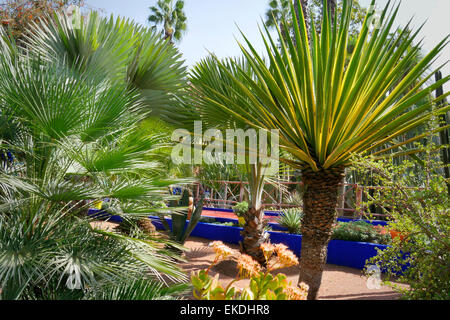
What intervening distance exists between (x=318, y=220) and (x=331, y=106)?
122 cm

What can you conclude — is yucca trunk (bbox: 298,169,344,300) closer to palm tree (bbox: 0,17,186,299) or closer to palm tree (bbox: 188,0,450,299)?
palm tree (bbox: 188,0,450,299)

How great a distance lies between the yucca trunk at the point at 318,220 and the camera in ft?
10.9

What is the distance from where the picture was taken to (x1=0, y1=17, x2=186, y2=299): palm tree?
2.15 m

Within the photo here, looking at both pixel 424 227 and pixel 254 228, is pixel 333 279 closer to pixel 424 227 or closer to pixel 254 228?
pixel 254 228

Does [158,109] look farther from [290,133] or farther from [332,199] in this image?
[332,199]

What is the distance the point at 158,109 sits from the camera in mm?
4594

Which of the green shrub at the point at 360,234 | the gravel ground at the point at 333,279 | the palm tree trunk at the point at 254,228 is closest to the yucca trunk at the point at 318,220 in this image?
the gravel ground at the point at 333,279

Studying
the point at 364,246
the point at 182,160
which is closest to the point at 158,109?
the point at 182,160

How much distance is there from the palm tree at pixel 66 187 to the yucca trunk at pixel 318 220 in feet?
5.17

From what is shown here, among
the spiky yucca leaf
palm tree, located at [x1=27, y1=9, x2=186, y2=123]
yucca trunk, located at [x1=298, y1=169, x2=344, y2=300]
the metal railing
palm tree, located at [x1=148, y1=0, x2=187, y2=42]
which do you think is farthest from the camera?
palm tree, located at [x1=148, y1=0, x2=187, y2=42]

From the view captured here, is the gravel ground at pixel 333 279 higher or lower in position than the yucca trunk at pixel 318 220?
lower

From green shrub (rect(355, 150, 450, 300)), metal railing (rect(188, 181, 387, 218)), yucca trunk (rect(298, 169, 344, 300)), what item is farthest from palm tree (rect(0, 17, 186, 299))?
metal railing (rect(188, 181, 387, 218))

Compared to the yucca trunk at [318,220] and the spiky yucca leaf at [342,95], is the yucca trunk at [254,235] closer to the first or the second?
the yucca trunk at [318,220]
